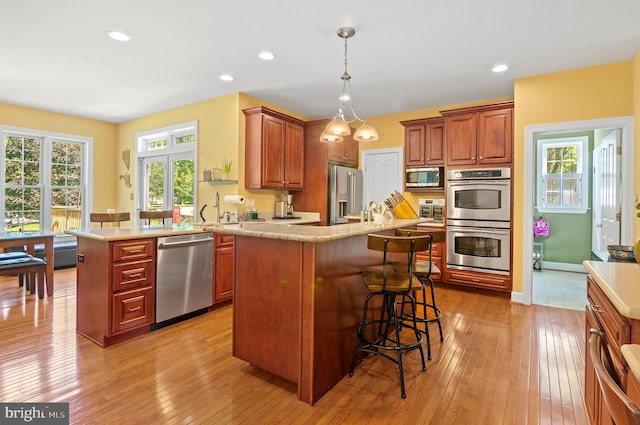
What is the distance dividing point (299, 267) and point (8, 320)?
128 inches

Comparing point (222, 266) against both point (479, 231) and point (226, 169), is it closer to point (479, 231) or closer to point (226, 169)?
point (226, 169)

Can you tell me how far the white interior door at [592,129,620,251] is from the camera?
3.97 meters

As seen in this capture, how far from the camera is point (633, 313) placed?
1.08 metres

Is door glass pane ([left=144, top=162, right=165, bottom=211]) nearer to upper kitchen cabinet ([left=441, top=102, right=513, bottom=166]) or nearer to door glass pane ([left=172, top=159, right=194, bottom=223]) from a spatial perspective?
door glass pane ([left=172, top=159, right=194, bottom=223])

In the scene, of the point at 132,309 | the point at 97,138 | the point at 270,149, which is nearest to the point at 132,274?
the point at 132,309

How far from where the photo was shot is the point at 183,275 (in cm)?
335

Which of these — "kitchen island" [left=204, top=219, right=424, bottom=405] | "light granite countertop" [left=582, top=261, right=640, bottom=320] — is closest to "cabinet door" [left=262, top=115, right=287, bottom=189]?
"kitchen island" [left=204, top=219, right=424, bottom=405]

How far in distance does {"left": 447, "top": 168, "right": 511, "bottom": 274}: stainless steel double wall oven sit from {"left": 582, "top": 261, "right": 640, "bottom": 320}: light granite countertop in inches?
104

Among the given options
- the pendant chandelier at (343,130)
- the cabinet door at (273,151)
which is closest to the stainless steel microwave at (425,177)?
the cabinet door at (273,151)

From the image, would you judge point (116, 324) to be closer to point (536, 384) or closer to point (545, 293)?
point (536, 384)

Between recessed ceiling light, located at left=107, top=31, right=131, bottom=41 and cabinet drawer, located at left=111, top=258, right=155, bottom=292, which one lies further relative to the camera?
recessed ceiling light, located at left=107, top=31, right=131, bottom=41

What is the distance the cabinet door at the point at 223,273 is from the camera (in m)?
3.72

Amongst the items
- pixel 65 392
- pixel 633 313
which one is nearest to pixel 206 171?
pixel 65 392

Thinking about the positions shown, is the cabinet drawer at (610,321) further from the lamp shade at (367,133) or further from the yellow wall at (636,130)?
the yellow wall at (636,130)
